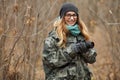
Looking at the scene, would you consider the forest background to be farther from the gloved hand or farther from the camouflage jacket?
the gloved hand

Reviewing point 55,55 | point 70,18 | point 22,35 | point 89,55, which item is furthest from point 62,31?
point 22,35

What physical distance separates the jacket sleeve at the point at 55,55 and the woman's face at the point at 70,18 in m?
0.34

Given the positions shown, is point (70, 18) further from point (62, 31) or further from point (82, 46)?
point (82, 46)

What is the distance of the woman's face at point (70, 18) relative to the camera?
5.70m

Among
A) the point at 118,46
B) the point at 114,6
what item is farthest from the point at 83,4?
the point at 118,46

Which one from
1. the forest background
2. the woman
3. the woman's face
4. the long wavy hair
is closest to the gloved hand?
the woman

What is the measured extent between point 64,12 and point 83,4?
11255mm

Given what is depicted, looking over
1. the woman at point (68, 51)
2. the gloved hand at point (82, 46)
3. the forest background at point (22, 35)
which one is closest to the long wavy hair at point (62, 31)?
the woman at point (68, 51)

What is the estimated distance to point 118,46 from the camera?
10.5 m

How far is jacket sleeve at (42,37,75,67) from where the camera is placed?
5.50 m

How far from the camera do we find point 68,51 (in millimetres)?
5508

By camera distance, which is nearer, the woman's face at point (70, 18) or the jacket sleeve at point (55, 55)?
the jacket sleeve at point (55, 55)

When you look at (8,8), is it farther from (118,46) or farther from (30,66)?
(118,46)

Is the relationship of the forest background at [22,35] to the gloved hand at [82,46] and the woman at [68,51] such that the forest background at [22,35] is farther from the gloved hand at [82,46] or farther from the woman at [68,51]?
the gloved hand at [82,46]
